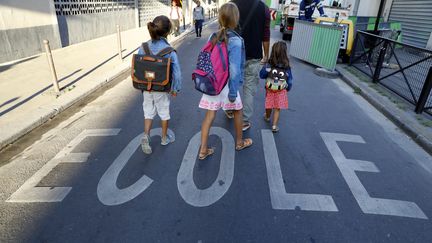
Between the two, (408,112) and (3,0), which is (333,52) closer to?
(408,112)

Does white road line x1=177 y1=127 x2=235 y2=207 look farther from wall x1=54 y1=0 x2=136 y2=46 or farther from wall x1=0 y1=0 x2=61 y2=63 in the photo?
wall x1=54 y1=0 x2=136 y2=46

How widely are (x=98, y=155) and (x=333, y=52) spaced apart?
6.76 meters

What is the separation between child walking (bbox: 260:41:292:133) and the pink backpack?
1357 millimetres

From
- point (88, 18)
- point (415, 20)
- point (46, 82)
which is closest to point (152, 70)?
point (46, 82)

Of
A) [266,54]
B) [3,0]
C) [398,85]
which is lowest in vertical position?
[398,85]

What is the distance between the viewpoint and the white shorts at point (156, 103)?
3607 millimetres

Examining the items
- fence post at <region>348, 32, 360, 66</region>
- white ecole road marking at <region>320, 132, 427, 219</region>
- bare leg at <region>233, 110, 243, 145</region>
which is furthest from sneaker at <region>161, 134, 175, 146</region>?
fence post at <region>348, 32, 360, 66</region>

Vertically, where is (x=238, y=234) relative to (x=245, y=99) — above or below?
below

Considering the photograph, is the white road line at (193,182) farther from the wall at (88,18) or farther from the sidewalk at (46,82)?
the wall at (88,18)

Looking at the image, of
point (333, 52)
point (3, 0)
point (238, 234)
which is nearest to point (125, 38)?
point (3, 0)

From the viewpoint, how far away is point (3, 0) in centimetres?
748

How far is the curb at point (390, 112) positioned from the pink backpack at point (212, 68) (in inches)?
128

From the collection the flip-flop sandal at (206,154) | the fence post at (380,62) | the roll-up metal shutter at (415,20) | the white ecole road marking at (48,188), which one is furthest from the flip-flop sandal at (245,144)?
the roll-up metal shutter at (415,20)

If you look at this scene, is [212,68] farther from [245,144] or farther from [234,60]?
[245,144]
